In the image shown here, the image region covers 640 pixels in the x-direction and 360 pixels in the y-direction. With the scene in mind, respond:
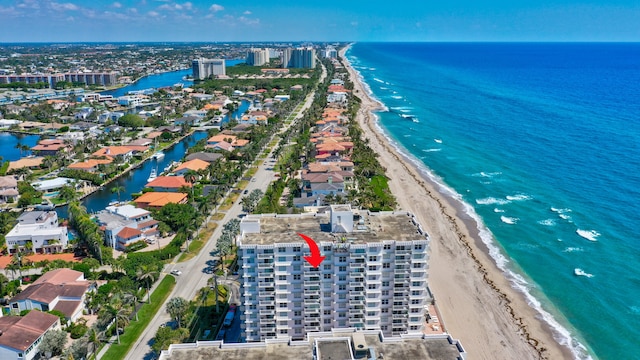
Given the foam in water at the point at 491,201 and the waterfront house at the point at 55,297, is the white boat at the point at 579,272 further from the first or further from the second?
the waterfront house at the point at 55,297

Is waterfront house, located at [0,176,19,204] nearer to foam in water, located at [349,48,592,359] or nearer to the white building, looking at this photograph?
the white building

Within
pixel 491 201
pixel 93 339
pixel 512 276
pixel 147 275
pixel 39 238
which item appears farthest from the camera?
pixel 491 201

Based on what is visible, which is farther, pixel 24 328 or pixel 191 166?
pixel 191 166

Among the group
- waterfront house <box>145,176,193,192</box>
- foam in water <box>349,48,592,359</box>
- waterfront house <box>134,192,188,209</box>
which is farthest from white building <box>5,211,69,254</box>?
foam in water <box>349,48,592,359</box>

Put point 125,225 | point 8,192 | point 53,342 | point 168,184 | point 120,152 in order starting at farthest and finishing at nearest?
point 120,152 → point 168,184 → point 8,192 → point 125,225 → point 53,342

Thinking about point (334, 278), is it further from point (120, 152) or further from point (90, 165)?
point (120, 152)

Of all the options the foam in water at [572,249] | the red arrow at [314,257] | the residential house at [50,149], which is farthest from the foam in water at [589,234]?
the residential house at [50,149]

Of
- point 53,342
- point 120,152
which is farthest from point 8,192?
point 53,342
